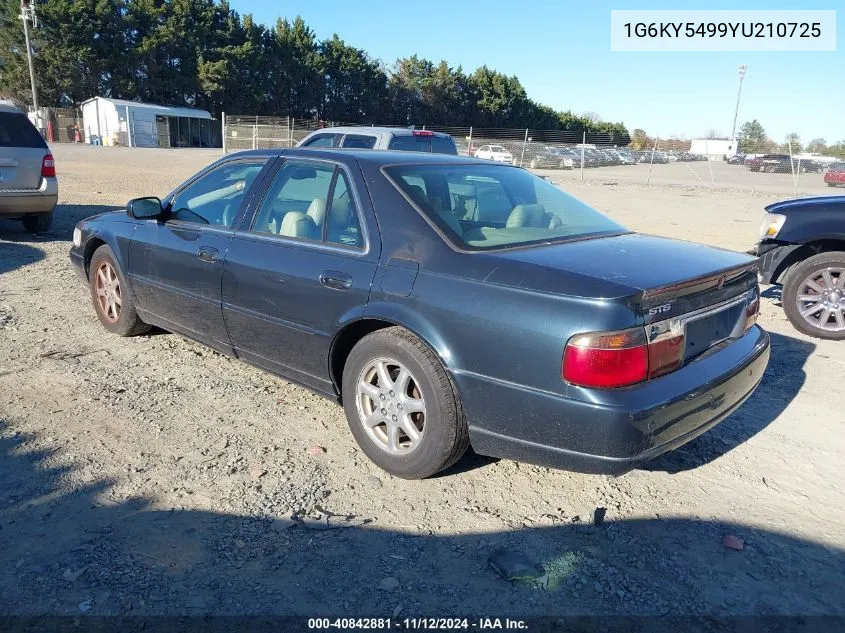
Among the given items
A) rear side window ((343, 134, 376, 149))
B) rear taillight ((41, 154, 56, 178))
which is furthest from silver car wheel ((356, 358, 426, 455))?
rear taillight ((41, 154, 56, 178))

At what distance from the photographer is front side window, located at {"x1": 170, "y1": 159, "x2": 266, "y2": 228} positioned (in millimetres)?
4203

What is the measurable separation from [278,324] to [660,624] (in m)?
2.41

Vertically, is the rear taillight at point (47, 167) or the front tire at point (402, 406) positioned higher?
the rear taillight at point (47, 167)

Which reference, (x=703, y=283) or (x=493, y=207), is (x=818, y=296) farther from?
(x=493, y=207)

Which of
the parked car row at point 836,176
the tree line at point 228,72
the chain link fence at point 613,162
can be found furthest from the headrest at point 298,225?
the tree line at point 228,72

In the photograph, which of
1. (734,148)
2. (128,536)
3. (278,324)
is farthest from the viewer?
(734,148)

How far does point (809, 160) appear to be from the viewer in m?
29.8

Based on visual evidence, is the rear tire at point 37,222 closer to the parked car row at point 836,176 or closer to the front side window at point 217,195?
the front side window at point 217,195

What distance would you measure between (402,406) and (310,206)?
1.34 m

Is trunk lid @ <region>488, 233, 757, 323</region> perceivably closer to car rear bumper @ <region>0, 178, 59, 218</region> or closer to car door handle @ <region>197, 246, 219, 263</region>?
car door handle @ <region>197, 246, 219, 263</region>

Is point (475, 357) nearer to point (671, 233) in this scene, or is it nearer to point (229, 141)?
point (671, 233)

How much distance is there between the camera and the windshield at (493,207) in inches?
131

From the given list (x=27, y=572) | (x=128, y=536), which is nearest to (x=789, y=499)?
(x=128, y=536)

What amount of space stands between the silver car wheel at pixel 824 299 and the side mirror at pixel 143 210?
5.52 m
